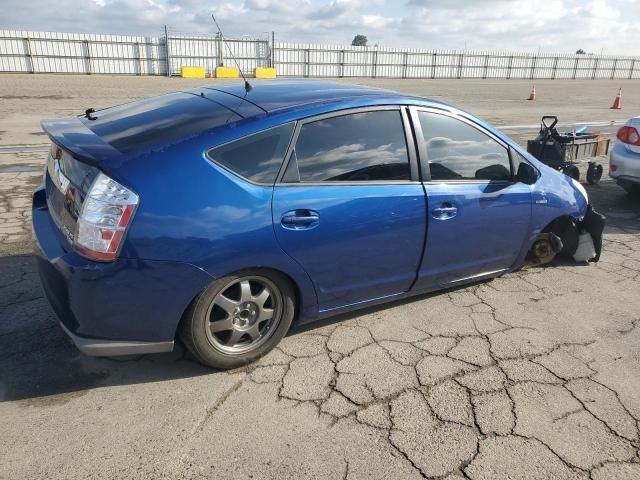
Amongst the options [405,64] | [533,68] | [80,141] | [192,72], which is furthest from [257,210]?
[533,68]

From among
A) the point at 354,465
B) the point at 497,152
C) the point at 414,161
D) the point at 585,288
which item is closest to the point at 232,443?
the point at 354,465

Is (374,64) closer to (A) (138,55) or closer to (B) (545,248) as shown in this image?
(A) (138,55)

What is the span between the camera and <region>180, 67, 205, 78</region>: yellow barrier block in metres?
34.6

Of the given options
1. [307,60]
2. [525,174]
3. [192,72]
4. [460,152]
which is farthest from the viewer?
[307,60]

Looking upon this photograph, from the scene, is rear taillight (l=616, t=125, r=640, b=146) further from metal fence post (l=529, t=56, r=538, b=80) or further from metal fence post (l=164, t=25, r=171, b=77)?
metal fence post (l=529, t=56, r=538, b=80)

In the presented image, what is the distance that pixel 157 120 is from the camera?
3.09 metres

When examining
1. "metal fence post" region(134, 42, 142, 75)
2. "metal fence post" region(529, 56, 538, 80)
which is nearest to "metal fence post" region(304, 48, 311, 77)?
"metal fence post" region(134, 42, 142, 75)

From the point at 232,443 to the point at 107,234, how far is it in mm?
1177

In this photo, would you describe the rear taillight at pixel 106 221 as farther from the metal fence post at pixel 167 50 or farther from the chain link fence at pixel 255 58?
the metal fence post at pixel 167 50

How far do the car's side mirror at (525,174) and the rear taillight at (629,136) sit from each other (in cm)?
344

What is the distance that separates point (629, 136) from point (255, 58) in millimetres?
35592

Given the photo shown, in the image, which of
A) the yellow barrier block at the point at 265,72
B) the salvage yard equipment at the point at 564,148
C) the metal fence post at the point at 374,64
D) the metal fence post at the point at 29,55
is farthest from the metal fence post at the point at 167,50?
the salvage yard equipment at the point at 564,148

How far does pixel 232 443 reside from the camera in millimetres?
2451

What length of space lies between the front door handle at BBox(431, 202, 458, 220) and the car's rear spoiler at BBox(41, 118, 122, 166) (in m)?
1.98
